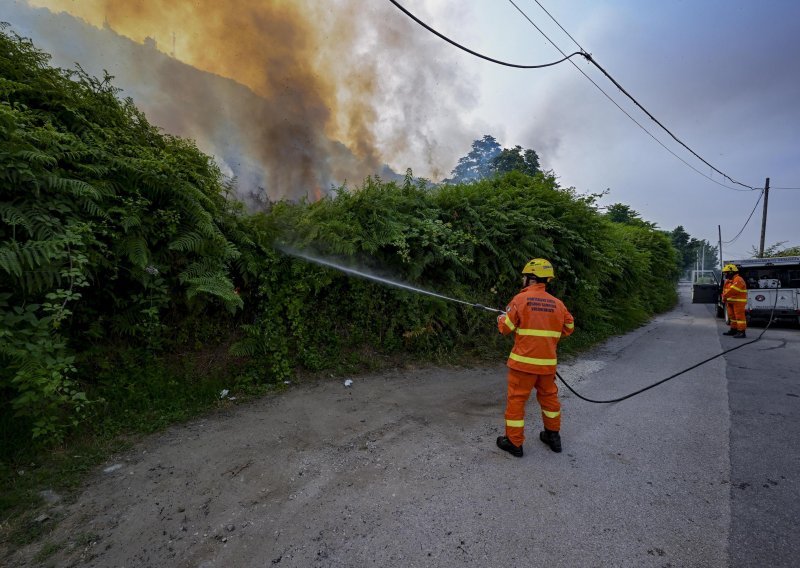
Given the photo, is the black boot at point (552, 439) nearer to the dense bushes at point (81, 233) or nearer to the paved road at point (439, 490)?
the paved road at point (439, 490)

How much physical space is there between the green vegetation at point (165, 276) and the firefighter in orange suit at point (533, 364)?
240 centimetres

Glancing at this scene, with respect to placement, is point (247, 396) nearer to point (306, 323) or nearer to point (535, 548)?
point (306, 323)

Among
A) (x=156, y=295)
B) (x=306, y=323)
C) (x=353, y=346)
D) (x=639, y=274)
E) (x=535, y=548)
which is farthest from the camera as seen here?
(x=639, y=274)

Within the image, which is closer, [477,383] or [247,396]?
[247,396]

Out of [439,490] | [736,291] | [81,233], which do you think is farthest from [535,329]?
[736,291]

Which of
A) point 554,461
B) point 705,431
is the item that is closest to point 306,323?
point 554,461

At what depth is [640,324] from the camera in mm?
11992

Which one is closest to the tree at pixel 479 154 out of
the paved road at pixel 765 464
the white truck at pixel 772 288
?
the white truck at pixel 772 288

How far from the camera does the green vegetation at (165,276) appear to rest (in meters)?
2.81

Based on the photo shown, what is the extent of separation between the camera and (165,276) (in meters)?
3.95

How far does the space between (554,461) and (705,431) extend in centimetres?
199

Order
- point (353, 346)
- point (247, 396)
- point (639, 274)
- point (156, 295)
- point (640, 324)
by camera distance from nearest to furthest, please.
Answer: point (156, 295)
point (247, 396)
point (353, 346)
point (640, 324)
point (639, 274)

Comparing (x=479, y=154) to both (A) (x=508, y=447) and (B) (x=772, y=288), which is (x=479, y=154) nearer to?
(B) (x=772, y=288)

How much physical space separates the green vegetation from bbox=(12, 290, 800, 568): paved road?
26.5 inches
